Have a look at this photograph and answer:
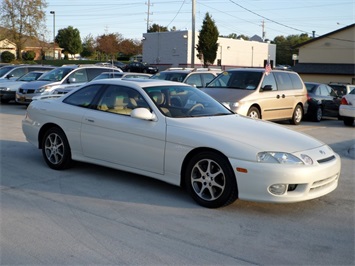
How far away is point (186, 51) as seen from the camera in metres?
57.2

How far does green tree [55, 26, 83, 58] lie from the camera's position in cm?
8325

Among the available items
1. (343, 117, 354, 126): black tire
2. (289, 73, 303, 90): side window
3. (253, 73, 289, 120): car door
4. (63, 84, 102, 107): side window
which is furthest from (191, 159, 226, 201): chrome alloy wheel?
(343, 117, 354, 126): black tire

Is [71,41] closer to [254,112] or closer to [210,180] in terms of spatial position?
[254,112]

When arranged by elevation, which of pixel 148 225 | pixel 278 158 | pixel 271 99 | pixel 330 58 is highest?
pixel 330 58

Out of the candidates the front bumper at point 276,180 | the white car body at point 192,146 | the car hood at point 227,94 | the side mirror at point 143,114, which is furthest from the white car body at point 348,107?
the side mirror at point 143,114

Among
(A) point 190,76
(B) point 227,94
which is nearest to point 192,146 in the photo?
(B) point 227,94

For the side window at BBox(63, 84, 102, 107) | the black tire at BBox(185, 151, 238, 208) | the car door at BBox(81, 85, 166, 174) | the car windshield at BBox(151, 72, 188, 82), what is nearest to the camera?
the black tire at BBox(185, 151, 238, 208)

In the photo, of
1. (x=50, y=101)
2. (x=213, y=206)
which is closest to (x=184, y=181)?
(x=213, y=206)

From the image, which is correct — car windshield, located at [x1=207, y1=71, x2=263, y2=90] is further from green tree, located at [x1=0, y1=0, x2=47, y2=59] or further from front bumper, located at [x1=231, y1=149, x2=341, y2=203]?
green tree, located at [x1=0, y1=0, x2=47, y2=59]

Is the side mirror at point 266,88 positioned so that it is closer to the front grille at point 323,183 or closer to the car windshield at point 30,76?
the front grille at point 323,183

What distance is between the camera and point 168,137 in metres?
5.79

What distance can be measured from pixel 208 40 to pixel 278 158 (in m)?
46.8

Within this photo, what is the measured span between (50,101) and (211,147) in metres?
3.31

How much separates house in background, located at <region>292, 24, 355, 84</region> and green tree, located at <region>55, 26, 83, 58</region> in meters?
50.5
